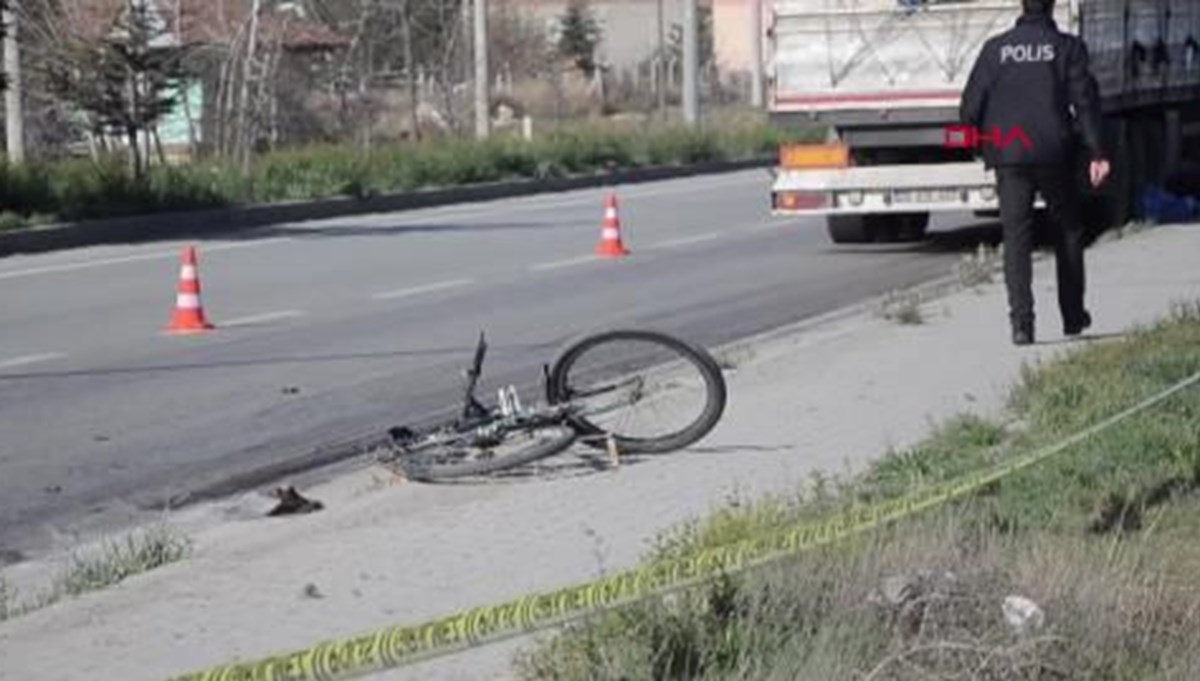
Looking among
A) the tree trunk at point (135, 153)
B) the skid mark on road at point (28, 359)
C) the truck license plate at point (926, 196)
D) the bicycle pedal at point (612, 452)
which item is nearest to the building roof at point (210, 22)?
the tree trunk at point (135, 153)

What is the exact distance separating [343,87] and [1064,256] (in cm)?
4028

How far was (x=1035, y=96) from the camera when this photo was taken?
13250 mm

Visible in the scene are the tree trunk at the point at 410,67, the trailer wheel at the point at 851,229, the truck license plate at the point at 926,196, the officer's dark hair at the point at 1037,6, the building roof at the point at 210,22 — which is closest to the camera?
the officer's dark hair at the point at 1037,6

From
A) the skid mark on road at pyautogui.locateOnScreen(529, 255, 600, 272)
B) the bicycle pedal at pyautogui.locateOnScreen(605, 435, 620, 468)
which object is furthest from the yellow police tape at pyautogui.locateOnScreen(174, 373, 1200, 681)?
the skid mark on road at pyautogui.locateOnScreen(529, 255, 600, 272)

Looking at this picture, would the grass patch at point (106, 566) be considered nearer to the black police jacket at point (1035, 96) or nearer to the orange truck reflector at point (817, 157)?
the black police jacket at point (1035, 96)

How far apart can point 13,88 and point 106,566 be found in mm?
25313

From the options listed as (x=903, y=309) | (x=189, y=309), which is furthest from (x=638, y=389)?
(x=189, y=309)

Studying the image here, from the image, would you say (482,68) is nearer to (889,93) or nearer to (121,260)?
(121,260)

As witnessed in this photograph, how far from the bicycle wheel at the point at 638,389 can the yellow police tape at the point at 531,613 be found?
110 inches

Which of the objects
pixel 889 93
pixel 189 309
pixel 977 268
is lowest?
pixel 977 268

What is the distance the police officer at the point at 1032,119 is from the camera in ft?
43.3

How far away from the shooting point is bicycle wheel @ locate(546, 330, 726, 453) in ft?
34.2

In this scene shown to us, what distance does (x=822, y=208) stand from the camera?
2223cm

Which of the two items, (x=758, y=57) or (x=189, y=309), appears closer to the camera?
(x=189, y=309)
